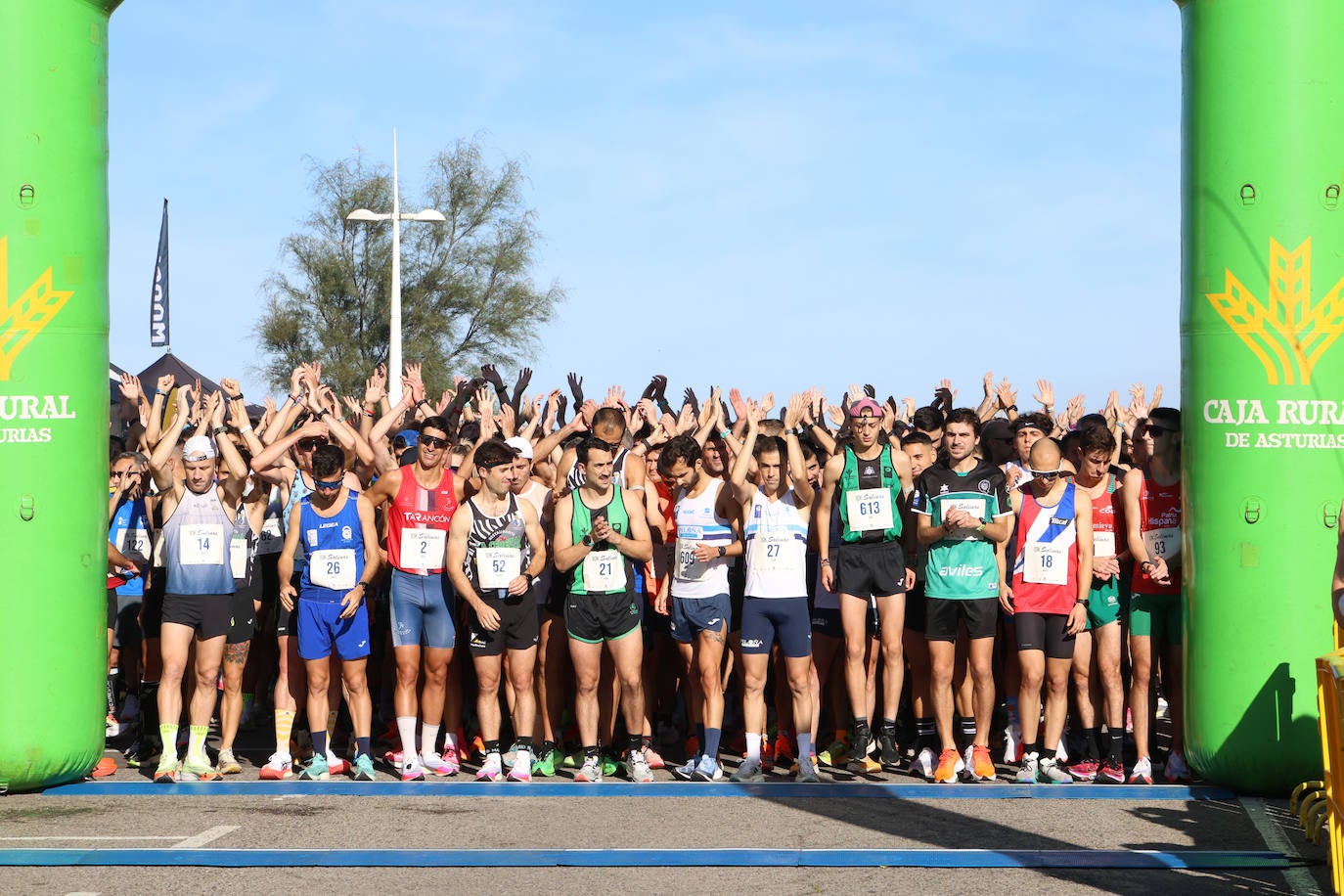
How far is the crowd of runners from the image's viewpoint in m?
9.24

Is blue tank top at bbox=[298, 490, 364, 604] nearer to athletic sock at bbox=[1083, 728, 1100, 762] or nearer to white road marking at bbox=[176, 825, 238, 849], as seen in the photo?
white road marking at bbox=[176, 825, 238, 849]

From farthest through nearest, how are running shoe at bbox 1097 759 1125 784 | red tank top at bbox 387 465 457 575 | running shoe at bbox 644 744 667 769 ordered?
running shoe at bbox 644 744 667 769
red tank top at bbox 387 465 457 575
running shoe at bbox 1097 759 1125 784

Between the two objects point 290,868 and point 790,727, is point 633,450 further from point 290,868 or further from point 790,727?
point 290,868

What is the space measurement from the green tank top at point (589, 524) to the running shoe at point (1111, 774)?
10.3 ft

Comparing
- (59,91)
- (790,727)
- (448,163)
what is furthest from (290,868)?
(448,163)

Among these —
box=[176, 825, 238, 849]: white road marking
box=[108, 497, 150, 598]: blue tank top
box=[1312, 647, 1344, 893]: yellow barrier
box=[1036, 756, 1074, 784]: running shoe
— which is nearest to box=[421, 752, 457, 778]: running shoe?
box=[176, 825, 238, 849]: white road marking

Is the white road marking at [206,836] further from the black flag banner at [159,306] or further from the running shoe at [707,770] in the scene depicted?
the black flag banner at [159,306]

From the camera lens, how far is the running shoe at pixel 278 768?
366 inches

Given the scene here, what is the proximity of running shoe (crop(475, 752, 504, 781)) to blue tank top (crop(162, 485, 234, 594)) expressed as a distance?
75.1 inches

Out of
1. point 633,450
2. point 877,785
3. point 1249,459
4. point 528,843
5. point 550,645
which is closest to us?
point 528,843

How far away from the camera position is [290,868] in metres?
7.01

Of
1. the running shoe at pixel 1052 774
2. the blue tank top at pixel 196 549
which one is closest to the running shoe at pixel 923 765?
the running shoe at pixel 1052 774

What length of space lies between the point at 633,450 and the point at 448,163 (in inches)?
1179

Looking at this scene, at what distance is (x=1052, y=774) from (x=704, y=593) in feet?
7.78
